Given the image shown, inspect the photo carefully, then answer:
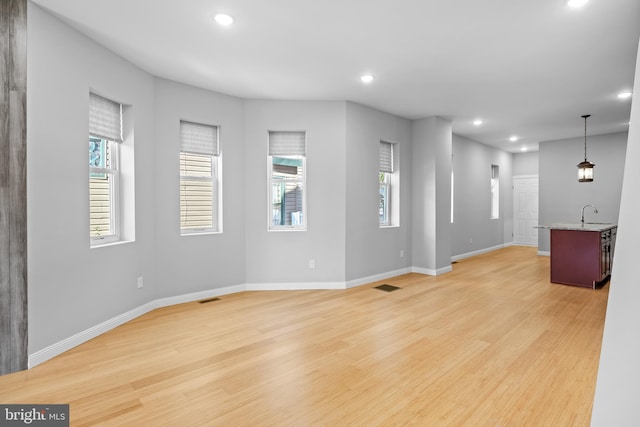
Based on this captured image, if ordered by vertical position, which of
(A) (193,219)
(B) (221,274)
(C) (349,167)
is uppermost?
(C) (349,167)

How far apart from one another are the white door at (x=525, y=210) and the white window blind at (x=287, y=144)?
7.88 m

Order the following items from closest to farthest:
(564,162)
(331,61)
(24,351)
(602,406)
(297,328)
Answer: (602,406) < (24,351) < (297,328) < (331,61) < (564,162)

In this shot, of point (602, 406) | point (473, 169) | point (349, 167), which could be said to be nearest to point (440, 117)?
point (349, 167)

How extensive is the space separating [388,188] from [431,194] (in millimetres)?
763

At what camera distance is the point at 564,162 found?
7.90 m

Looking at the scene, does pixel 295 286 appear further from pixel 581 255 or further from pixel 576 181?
pixel 576 181

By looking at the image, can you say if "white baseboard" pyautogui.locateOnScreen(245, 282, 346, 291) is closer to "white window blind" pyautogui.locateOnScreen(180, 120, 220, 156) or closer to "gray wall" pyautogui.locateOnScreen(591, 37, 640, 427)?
"white window blind" pyautogui.locateOnScreen(180, 120, 220, 156)

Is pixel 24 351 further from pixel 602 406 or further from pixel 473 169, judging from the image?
pixel 473 169

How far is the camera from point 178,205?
4.25 m

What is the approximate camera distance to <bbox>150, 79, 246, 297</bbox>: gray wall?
412cm

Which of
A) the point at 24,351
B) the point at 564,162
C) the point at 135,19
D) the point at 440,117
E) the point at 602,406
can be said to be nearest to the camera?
the point at 602,406

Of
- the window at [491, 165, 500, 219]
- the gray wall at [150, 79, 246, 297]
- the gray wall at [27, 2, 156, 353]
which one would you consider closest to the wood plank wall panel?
the gray wall at [27, 2, 156, 353]

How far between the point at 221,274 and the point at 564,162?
8.15 metres

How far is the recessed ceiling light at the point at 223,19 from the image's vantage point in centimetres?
273
